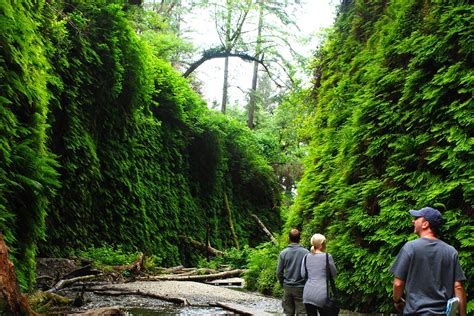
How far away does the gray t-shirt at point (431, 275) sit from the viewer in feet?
13.4

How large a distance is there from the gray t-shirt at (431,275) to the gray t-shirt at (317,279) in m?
2.05

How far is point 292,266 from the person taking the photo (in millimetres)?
7496

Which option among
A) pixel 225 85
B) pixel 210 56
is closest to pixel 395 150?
pixel 210 56

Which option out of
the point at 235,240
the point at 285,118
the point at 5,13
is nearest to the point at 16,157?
the point at 5,13

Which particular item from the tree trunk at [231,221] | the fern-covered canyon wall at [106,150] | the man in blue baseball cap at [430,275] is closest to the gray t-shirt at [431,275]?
the man in blue baseball cap at [430,275]

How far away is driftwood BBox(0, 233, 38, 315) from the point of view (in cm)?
466

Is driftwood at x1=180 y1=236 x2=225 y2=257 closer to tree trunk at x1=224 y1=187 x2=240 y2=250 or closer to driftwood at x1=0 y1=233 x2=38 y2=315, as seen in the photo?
tree trunk at x1=224 y1=187 x2=240 y2=250

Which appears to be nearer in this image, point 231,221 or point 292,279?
point 292,279

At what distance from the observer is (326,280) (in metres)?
6.24

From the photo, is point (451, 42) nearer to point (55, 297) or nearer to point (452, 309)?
point (452, 309)

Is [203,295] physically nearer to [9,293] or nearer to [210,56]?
[9,293]

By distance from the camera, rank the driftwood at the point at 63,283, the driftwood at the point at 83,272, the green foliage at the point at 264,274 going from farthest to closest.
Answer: the green foliage at the point at 264,274 → the driftwood at the point at 83,272 → the driftwood at the point at 63,283

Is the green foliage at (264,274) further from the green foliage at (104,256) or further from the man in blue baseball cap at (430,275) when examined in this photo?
the man in blue baseball cap at (430,275)

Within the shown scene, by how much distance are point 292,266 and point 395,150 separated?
2942 millimetres
